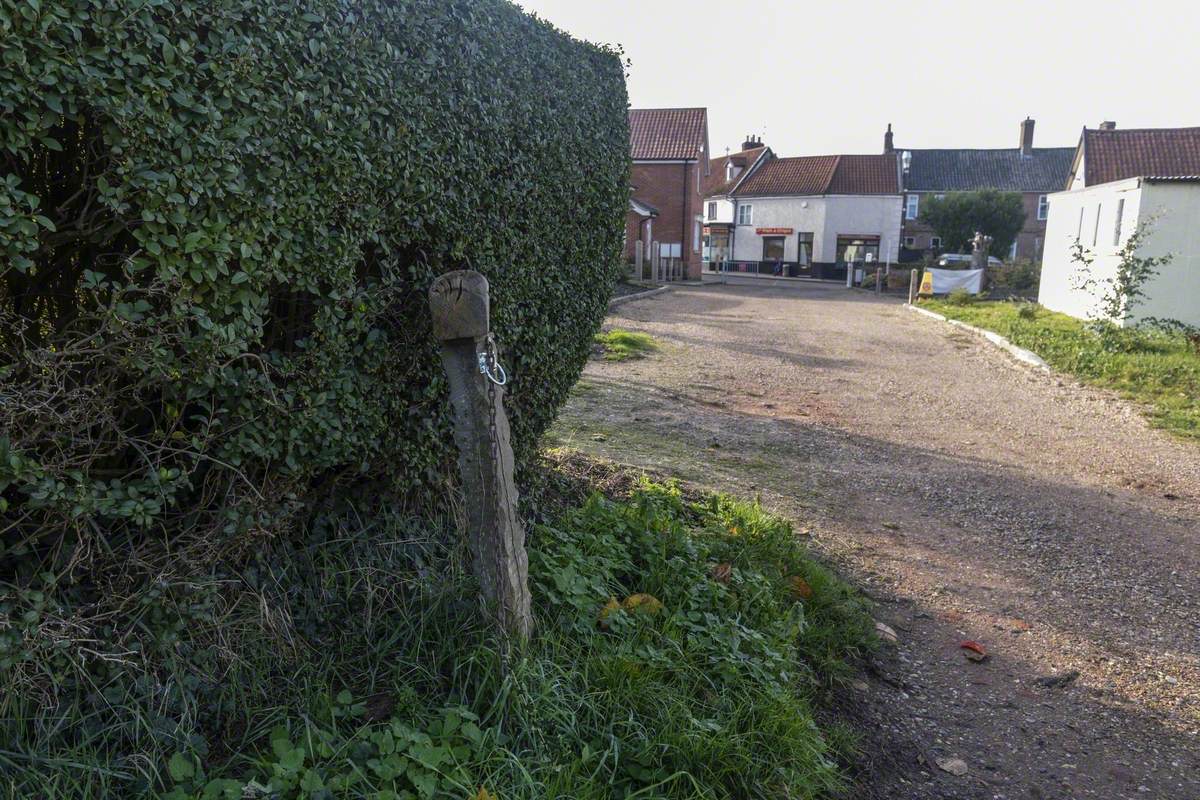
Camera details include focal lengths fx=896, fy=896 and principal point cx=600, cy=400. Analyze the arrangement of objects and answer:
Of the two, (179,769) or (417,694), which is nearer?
(179,769)

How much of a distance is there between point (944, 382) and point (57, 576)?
12936 millimetres

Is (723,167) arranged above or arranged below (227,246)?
above

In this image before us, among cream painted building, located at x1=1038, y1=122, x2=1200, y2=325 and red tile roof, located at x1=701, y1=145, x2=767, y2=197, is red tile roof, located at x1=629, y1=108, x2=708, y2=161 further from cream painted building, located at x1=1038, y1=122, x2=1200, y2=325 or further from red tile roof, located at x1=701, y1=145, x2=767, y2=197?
red tile roof, located at x1=701, y1=145, x2=767, y2=197

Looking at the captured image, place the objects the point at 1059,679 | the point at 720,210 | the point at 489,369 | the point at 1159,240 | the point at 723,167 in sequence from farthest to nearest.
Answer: the point at 723,167 → the point at 720,210 → the point at 1159,240 → the point at 1059,679 → the point at 489,369

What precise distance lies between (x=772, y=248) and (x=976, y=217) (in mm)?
13278

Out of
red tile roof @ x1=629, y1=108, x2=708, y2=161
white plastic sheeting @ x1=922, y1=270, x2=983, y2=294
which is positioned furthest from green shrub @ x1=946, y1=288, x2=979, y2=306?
red tile roof @ x1=629, y1=108, x2=708, y2=161

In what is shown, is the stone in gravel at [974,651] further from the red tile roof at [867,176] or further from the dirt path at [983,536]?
the red tile roof at [867,176]

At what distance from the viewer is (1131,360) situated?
46.1 ft

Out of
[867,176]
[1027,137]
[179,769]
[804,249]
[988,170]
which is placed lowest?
[804,249]

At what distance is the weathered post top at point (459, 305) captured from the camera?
296cm

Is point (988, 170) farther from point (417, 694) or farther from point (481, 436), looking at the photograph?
point (417, 694)

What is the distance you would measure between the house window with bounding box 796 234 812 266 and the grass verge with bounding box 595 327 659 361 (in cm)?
4568

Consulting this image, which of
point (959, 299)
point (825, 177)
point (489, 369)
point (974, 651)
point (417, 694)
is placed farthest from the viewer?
point (825, 177)

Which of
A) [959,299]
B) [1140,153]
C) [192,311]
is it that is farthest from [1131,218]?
[192,311]
